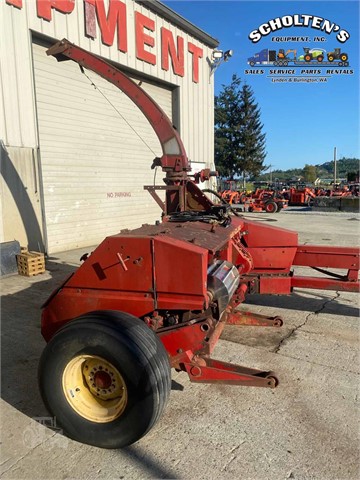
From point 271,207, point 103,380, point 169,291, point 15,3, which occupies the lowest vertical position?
point 271,207

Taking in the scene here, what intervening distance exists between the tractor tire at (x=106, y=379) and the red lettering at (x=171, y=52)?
10876 millimetres

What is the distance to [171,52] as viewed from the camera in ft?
39.1

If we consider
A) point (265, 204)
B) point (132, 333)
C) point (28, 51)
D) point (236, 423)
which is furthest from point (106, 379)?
point (265, 204)

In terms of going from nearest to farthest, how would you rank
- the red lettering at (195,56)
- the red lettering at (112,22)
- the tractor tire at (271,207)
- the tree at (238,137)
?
the red lettering at (112,22) < the red lettering at (195,56) < the tractor tire at (271,207) < the tree at (238,137)

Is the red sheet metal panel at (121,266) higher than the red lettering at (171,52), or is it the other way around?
the red lettering at (171,52)

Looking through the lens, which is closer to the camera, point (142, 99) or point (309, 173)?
point (142, 99)

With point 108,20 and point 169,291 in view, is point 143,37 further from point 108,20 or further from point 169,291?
point 169,291

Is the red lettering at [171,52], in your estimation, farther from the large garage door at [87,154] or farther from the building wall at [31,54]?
the large garage door at [87,154]

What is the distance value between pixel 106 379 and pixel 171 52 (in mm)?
11538

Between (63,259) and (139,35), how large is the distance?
6.61 m

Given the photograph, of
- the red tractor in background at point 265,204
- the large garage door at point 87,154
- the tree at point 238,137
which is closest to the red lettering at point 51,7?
the large garage door at point 87,154

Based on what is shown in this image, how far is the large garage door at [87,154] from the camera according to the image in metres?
8.80

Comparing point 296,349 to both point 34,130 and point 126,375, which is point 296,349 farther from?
point 34,130

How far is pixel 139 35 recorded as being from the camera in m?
10.6
